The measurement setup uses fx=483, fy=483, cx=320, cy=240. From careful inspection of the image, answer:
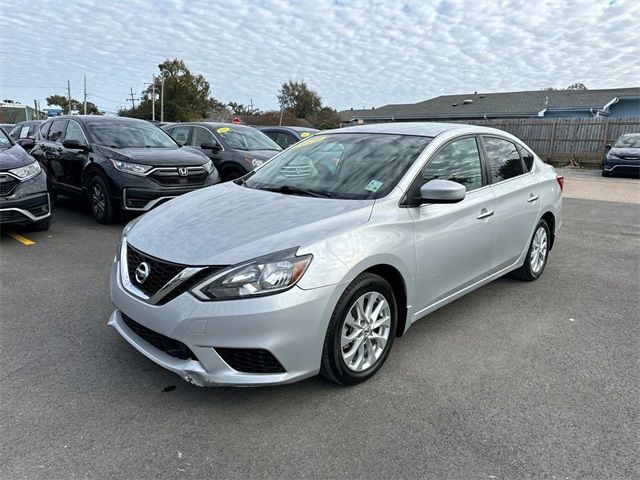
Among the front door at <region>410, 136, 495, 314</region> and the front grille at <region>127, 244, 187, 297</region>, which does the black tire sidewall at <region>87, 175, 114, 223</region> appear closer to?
the front grille at <region>127, 244, 187, 297</region>

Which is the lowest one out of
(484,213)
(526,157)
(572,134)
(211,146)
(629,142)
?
(484,213)

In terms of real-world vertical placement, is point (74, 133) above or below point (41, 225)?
above

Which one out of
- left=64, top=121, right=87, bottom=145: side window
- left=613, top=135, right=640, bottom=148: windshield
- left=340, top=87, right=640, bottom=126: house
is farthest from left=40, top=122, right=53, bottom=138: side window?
left=340, top=87, right=640, bottom=126: house

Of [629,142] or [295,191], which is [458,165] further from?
[629,142]

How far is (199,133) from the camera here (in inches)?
388

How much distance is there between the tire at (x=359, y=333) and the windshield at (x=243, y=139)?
666 centimetres

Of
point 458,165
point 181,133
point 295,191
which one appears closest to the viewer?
point 295,191

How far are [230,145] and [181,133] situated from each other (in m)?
1.87

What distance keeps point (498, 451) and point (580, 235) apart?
6.10m

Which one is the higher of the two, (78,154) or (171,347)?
(78,154)

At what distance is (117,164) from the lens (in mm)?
7027

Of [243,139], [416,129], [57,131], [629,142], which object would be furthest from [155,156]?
[629,142]

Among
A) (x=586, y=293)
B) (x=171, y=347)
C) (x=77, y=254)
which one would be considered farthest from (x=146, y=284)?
(x=586, y=293)

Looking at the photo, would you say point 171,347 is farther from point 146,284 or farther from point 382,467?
point 382,467
